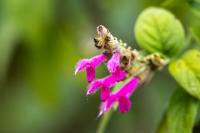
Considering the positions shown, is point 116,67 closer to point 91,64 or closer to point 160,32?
point 91,64

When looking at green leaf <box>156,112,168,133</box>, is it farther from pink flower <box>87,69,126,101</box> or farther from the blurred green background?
the blurred green background

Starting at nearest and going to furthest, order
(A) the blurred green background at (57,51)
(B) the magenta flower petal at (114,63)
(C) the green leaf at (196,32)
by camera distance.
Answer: (B) the magenta flower petal at (114,63), (C) the green leaf at (196,32), (A) the blurred green background at (57,51)

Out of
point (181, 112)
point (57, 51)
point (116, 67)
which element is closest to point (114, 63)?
point (116, 67)

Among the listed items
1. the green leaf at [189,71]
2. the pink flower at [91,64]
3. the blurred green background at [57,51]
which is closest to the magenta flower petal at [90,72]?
the pink flower at [91,64]

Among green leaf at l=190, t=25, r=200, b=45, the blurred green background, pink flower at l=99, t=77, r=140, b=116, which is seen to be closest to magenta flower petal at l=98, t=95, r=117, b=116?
pink flower at l=99, t=77, r=140, b=116

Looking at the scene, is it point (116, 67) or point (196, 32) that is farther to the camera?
point (196, 32)

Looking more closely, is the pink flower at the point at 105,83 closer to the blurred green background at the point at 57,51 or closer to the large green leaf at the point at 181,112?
the large green leaf at the point at 181,112

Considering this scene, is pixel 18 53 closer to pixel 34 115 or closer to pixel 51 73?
pixel 51 73
